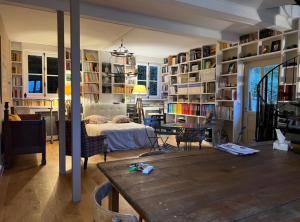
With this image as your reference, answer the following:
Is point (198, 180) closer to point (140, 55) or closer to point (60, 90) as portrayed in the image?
point (60, 90)

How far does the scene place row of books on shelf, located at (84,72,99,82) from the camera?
7336 millimetres

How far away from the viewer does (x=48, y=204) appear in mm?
2799

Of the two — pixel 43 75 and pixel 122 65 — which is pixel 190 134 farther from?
pixel 43 75

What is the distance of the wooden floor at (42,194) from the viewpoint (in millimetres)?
Answer: 2555

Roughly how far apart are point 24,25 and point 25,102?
249cm

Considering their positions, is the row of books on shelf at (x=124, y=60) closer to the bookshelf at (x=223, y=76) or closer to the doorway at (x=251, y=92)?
the bookshelf at (x=223, y=76)

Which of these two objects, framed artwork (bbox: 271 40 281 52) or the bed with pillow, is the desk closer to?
the bed with pillow

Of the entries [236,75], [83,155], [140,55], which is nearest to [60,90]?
[83,155]

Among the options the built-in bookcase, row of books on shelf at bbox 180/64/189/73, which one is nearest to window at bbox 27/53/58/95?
row of books on shelf at bbox 180/64/189/73

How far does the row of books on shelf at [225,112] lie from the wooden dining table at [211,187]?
4148 mm

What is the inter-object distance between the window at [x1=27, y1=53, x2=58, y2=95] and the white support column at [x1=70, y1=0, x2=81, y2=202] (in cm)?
471

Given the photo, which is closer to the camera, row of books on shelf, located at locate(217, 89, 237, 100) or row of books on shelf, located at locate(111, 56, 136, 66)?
row of books on shelf, located at locate(217, 89, 237, 100)

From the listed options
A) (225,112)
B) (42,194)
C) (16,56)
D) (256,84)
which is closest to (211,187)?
(42,194)

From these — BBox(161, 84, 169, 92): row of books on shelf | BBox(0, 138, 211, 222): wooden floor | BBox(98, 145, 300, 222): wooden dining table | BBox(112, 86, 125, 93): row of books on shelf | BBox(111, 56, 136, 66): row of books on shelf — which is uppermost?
BBox(111, 56, 136, 66): row of books on shelf
